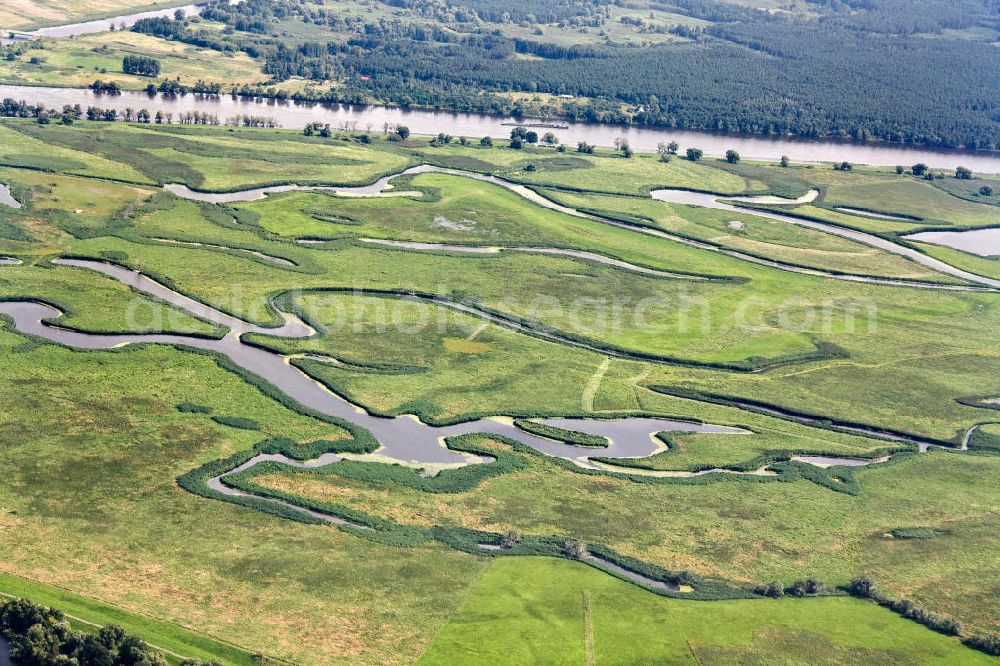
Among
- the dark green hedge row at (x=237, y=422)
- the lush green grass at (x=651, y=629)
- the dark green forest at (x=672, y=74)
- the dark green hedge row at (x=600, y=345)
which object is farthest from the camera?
the dark green forest at (x=672, y=74)

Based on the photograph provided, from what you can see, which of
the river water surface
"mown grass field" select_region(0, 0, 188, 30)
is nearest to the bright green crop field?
the river water surface

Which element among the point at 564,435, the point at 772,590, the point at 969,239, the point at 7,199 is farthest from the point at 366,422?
the point at 969,239

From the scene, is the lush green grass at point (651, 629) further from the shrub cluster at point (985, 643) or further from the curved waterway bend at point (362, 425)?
the curved waterway bend at point (362, 425)

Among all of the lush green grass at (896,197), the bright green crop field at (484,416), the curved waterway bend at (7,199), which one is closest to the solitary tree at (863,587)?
the bright green crop field at (484,416)

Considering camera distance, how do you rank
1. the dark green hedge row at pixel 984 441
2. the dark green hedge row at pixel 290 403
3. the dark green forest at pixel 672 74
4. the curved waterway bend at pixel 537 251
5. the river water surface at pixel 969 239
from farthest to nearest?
1. the dark green forest at pixel 672 74
2. the river water surface at pixel 969 239
3. the curved waterway bend at pixel 537 251
4. the dark green hedge row at pixel 984 441
5. the dark green hedge row at pixel 290 403

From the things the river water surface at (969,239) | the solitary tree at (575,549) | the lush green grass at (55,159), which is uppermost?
the lush green grass at (55,159)
